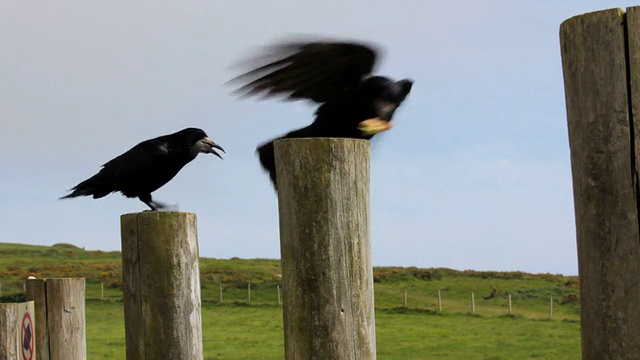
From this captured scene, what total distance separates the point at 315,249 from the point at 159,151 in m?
4.55

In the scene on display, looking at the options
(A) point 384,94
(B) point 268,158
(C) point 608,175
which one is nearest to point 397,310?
(A) point 384,94

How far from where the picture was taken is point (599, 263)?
3312 millimetres

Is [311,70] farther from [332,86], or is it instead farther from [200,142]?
[200,142]

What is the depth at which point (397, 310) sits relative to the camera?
47.2 metres

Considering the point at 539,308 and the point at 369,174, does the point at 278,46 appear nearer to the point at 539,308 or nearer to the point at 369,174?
the point at 369,174

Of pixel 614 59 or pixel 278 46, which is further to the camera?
pixel 278 46

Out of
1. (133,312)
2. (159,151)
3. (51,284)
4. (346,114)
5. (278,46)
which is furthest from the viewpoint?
(159,151)

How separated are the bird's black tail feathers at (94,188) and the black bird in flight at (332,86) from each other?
2.99 meters

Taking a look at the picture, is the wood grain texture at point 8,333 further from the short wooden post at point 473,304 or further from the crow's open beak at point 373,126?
the short wooden post at point 473,304

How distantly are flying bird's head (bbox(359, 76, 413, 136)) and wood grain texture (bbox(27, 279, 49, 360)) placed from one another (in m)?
2.82

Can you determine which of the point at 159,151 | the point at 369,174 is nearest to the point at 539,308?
the point at 159,151

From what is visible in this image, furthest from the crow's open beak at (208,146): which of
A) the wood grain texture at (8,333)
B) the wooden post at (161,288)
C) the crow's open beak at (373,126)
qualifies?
the wood grain texture at (8,333)

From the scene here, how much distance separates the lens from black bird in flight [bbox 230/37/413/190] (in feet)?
19.5

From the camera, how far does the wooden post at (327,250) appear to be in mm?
3807
